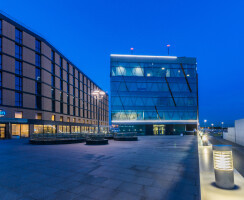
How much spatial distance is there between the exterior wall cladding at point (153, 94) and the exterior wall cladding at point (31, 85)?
9.42 meters

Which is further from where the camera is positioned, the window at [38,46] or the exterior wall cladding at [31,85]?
the window at [38,46]

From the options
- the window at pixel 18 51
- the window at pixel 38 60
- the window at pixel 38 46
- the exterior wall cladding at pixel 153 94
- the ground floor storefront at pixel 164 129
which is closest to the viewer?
the window at pixel 18 51

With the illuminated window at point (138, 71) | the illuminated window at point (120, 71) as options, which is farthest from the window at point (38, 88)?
the illuminated window at point (138, 71)

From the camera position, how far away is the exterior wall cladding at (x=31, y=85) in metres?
38.7

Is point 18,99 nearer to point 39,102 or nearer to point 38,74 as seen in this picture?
point 39,102

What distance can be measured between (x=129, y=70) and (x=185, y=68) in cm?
1532

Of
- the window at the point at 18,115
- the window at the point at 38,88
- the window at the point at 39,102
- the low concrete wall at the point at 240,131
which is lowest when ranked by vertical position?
the low concrete wall at the point at 240,131

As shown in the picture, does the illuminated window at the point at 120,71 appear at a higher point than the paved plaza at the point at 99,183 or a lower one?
higher

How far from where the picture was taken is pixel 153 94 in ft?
161

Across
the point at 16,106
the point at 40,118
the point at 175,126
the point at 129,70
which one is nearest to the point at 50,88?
the point at 40,118

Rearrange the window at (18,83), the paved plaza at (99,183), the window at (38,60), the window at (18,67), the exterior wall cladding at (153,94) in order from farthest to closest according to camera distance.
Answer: the exterior wall cladding at (153,94) < the window at (38,60) < the window at (18,67) < the window at (18,83) < the paved plaza at (99,183)

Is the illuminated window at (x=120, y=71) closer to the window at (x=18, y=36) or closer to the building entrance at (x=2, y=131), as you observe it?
the window at (x=18, y=36)

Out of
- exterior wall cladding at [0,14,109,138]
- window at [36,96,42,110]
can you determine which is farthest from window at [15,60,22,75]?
window at [36,96,42,110]

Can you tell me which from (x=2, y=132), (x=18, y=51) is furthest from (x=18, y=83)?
(x=2, y=132)
